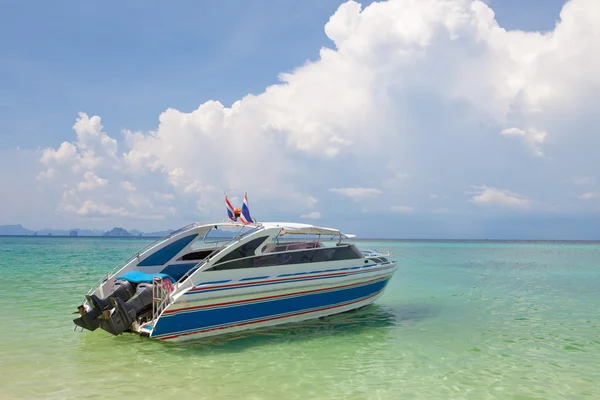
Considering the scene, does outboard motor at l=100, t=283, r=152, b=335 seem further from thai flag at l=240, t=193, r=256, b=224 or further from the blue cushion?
thai flag at l=240, t=193, r=256, b=224

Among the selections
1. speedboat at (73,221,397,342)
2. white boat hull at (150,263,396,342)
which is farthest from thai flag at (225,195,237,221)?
white boat hull at (150,263,396,342)

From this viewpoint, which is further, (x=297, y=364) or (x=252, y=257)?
(x=252, y=257)

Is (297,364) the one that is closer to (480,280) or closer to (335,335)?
(335,335)

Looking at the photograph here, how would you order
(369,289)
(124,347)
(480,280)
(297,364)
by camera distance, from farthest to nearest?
(480,280) < (369,289) < (124,347) < (297,364)

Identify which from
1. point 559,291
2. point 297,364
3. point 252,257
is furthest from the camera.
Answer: point 559,291

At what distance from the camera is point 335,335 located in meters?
10.8

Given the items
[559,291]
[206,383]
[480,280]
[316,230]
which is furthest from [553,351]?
→ [480,280]

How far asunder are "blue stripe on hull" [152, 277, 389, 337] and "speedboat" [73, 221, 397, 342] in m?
0.02

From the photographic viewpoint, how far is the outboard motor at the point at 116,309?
939cm

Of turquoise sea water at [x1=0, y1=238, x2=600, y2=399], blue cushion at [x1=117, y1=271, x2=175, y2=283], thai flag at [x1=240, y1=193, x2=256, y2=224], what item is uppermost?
thai flag at [x1=240, y1=193, x2=256, y2=224]

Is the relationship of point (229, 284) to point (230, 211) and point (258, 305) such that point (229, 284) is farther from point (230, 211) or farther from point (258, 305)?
point (230, 211)

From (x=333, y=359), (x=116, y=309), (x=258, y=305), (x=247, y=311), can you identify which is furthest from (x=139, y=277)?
(x=333, y=359)

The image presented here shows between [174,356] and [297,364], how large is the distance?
2.41 metres

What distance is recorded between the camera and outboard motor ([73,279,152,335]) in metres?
9.39
